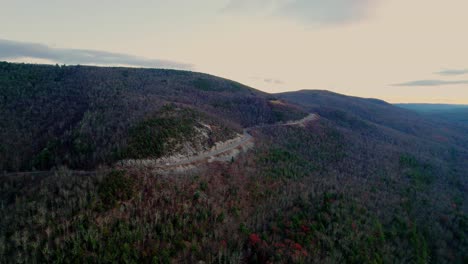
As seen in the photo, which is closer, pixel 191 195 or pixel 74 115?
pixel 191 195

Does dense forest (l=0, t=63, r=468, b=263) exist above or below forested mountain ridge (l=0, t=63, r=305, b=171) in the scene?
below

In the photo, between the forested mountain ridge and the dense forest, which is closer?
the dense forest

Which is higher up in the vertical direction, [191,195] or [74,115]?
[74,115]

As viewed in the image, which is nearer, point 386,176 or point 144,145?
point 144,145

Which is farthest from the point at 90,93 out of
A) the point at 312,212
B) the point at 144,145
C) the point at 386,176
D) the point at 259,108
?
the point at 386,176

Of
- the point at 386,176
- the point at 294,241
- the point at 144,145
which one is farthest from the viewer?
the point at 386,176

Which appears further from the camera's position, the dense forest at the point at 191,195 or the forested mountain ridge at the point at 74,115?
the forested mountain ridge at the point at 74,115

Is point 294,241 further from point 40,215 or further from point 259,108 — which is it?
point 259,108

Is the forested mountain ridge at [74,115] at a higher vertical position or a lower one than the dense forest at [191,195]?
higher
